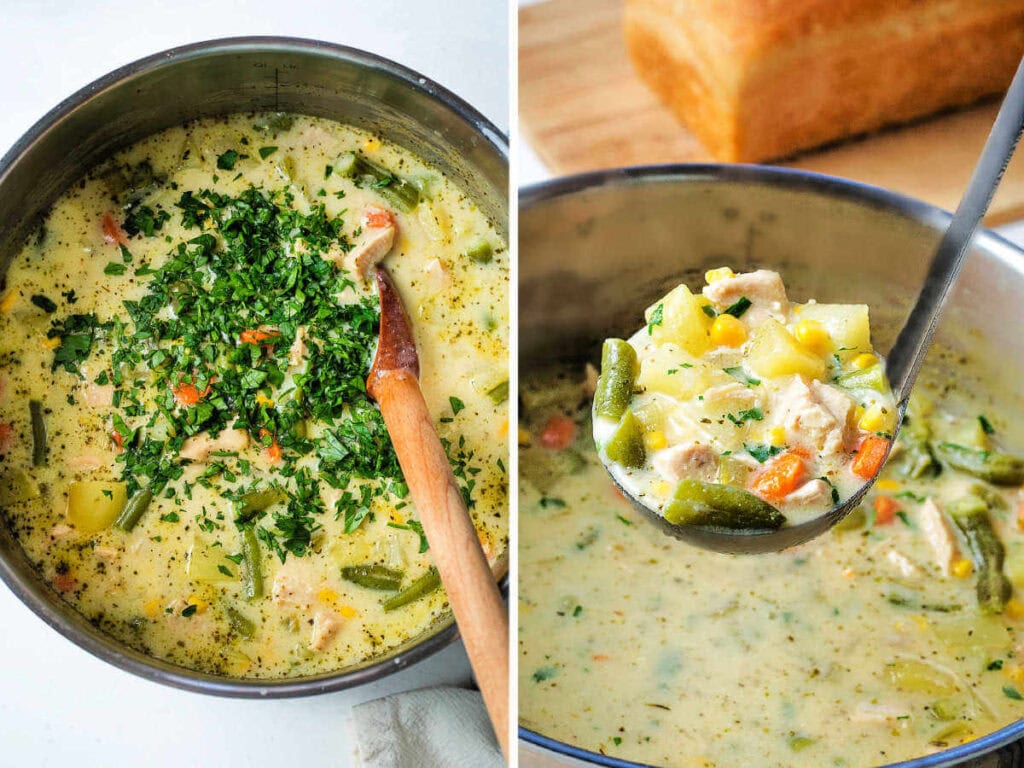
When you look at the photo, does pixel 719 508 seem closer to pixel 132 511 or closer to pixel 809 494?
pixel 809 494

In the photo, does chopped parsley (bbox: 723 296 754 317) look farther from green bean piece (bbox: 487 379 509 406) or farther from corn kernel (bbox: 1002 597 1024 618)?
corn kernel (bbox: 1002 597 1024 618)

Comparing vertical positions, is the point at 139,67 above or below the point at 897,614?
above

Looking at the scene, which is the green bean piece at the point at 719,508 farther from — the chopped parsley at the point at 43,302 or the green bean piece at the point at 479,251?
the chopped parsley at the point at 43,302

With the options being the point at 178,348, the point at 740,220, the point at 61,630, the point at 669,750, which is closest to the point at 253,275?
the point at 178,348

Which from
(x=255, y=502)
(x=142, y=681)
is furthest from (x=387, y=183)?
(x=142, y=681)

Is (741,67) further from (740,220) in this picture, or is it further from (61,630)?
(61,630)

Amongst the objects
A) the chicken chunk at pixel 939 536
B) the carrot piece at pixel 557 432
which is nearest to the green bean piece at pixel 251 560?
the carrot piece at pixel 557 432
